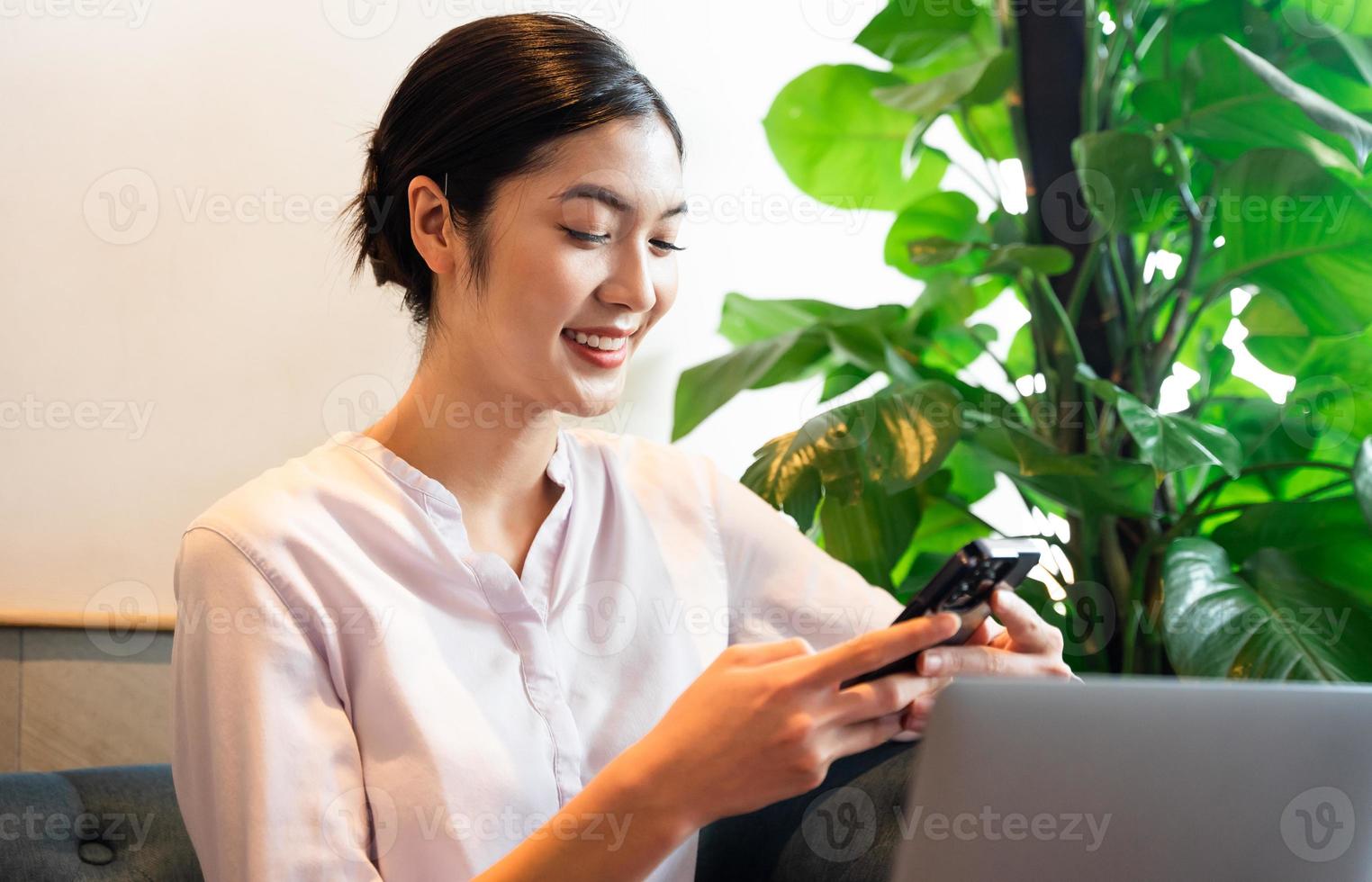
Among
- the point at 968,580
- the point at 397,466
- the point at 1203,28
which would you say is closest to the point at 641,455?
the point at 397,466

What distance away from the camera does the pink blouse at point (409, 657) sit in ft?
2.92

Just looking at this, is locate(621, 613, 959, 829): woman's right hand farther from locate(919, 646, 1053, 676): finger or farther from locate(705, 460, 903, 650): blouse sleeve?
locate(705, 460, 903, 650): blouse sleeve

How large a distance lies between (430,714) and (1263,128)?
1.24 metres

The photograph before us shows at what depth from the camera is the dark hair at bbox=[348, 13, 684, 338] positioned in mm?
1030

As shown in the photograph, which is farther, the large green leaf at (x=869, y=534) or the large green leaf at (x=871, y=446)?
the large green leaf at (x=869, y=534)

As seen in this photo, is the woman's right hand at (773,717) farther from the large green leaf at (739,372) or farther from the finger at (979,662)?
the large green leaf at (739,372)

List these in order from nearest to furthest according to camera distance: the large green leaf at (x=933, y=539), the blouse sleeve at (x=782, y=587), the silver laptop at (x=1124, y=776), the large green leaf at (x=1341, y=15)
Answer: the silver laptop at (x=1124, y=776) → the blouse sleeve at (x=782, y=587) → the large green leaf at (x=1341, y=15) → the large green leaf at (x=933, y=539)

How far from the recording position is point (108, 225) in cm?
148

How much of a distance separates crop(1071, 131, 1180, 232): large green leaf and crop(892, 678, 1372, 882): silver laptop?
953mm

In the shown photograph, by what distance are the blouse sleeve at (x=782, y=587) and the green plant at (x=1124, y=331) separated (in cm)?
19

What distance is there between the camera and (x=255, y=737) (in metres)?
0.87

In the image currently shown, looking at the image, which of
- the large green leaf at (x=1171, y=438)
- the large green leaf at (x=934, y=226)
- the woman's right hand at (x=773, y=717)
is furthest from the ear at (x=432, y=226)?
the large green leaf at (x=934, y=226)

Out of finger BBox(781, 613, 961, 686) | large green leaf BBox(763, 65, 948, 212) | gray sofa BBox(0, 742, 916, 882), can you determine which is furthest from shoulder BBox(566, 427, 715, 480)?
large green leaf BBox(763, 65, 948, 212)

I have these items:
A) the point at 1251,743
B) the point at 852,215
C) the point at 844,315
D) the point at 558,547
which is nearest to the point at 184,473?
the point at 558,547
